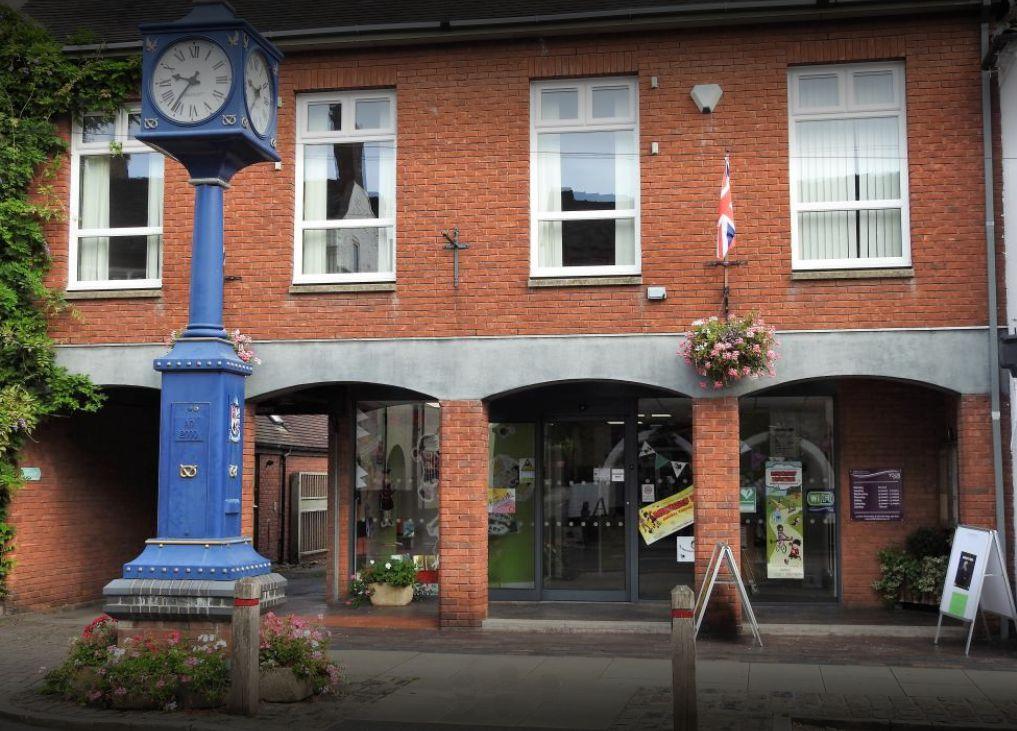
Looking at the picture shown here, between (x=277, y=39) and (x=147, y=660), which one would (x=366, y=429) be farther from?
(x=147, y=660)

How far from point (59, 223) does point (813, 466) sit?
32.2 feet

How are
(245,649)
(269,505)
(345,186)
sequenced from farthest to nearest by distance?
(269,505)
(345,186)
(245,649)

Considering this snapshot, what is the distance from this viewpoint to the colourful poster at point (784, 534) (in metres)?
14.2

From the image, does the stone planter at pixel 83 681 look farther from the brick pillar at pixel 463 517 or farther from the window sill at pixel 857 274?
the window sill at pixel 857 274

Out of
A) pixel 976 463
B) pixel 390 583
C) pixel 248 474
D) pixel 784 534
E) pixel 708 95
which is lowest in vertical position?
pixel 390 583

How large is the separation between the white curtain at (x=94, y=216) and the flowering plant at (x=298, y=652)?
6704mm

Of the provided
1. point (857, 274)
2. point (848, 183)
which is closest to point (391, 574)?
point (857, 274)

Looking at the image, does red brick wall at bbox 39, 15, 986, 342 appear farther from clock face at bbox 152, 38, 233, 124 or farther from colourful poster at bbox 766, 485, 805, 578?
clock face at bbox 152, 38, 233, 124

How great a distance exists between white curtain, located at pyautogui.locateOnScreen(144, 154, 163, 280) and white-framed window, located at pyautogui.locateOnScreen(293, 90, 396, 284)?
1.81m

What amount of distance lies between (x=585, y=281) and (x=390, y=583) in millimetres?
4763

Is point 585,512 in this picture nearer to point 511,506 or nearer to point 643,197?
point 511,506

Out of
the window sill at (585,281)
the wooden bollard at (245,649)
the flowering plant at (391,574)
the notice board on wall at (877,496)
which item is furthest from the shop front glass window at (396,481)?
the wooden bollard at (245,649)

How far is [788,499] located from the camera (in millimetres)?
14320

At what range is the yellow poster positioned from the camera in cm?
1450
